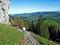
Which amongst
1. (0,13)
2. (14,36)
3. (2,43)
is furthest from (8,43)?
(0,13)

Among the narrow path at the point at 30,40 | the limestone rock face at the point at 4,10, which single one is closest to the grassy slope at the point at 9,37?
the narrow path at the point at 30,40

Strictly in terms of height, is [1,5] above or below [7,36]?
above

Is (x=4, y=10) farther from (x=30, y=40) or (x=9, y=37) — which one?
(x=9, y=37)

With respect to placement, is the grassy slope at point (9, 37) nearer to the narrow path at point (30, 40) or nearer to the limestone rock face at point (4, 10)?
the narrow path at point (30, 40)

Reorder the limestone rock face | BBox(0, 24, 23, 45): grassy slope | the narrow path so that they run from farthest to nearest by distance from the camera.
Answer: the limestone rock face, the narrow path, BBox(0, 24, 23, 45): grassy slope

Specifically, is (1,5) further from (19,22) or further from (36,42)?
(19,22)

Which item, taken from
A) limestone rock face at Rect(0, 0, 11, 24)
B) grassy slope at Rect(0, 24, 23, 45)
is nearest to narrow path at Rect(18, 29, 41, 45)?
grassy slope at Rect(0, 24, 23, 45)

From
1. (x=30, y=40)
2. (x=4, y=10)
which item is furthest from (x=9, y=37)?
(x=4, y=10)

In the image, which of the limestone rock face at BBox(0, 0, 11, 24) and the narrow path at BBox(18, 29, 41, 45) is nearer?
the narrow path at BBox(18, 29, 41, 45)

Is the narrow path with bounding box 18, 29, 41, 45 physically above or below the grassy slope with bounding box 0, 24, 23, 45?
below

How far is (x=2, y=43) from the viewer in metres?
35.8

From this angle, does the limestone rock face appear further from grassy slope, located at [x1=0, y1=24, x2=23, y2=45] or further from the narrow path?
grassy slope, located at [x1=0, y1=24, x2=23, y2=45]

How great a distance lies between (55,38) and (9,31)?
8802cm

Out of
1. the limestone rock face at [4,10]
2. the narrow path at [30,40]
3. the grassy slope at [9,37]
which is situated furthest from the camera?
the limestone rock face at [4,10]
